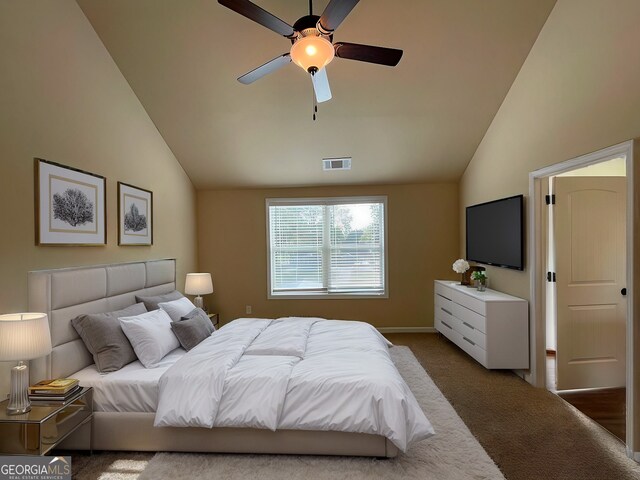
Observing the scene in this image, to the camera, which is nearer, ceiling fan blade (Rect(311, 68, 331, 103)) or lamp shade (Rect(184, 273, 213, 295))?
ceiling fan blade (Rect(311, 68, 331, 103))

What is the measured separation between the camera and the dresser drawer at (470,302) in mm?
3848

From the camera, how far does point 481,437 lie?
2689mm

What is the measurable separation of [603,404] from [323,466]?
256 centimetres

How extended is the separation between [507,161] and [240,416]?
12.1 ft

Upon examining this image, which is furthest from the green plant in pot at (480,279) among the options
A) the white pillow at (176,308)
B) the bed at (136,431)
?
the white pillow at (176,308)

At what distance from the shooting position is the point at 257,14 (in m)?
2.19

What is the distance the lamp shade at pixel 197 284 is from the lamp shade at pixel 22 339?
2630 mm

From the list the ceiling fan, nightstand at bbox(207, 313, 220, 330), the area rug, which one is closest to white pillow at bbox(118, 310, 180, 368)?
the area rug

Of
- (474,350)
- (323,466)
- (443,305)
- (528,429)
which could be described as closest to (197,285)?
(323,466)

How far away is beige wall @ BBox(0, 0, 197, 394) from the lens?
235 centimetres

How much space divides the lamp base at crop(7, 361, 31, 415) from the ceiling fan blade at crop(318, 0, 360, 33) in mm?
2629

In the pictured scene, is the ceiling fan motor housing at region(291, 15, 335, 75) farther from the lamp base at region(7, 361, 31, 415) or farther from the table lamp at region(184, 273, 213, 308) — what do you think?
the table lamp at region(184, 273, 213, 308)

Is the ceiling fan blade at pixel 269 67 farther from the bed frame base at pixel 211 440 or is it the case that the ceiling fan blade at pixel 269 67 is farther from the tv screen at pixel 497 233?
the tv screen at pixel 497 233

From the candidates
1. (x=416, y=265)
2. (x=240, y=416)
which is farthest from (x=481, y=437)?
(x=416, y=265)
